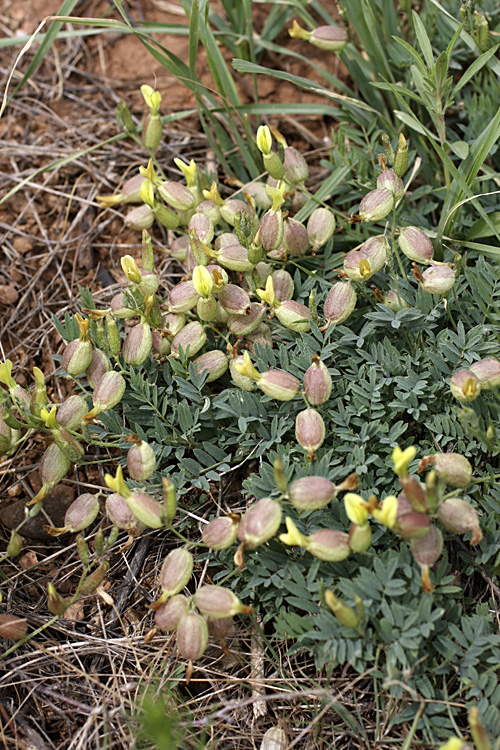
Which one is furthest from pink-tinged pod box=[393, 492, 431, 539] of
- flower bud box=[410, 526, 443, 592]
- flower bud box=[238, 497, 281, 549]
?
flower bud box=[238, 497, 281, 549]

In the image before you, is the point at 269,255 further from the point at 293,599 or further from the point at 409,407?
the point at 293,599

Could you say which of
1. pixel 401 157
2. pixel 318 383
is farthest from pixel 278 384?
pixel 401 157

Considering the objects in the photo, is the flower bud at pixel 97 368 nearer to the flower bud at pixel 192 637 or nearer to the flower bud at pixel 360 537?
the flower bud at pixel 192 637

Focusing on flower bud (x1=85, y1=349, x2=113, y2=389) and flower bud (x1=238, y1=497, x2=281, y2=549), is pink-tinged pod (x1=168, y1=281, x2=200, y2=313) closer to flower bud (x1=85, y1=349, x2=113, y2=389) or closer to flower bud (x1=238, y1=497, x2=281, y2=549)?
flower bud (x1=85, y1=349, x2=113, y2=389)

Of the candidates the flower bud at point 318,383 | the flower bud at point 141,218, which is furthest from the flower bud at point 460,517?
the flower bud at point 141,218

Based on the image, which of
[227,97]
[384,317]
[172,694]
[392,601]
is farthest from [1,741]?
[227,97]
